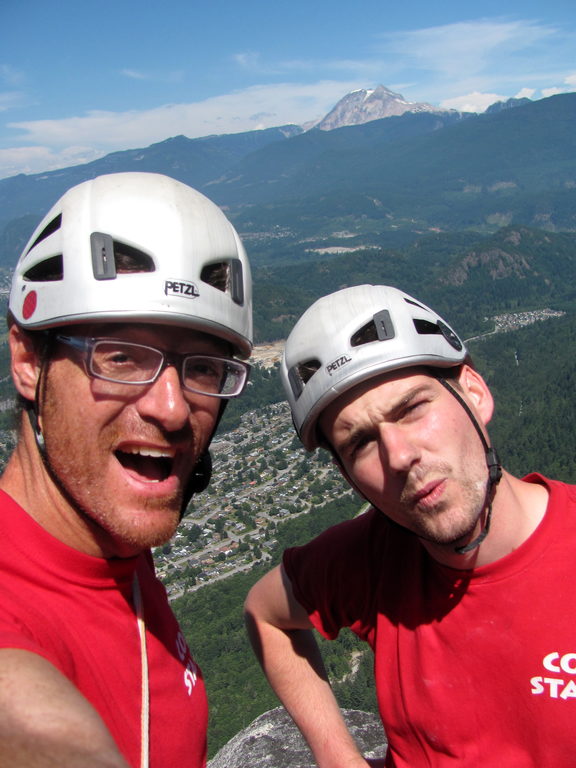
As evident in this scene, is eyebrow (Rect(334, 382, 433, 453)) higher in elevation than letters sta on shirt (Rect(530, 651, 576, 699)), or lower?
higher

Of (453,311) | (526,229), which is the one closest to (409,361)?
(453,311)

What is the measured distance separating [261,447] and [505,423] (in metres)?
32.8

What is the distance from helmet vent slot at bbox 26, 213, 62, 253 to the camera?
2.44 metres

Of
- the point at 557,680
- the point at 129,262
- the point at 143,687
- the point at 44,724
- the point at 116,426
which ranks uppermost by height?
the point at 129,262

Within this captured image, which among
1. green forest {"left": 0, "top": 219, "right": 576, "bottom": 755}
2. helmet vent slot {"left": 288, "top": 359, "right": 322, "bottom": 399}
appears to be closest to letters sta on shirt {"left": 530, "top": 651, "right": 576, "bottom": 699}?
helmet vent slot {"left": 288, "top": 359, "right": 322, "bottom": 399}

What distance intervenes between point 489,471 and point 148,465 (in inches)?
62.6

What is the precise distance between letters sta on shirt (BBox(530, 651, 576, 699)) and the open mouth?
1718 mm

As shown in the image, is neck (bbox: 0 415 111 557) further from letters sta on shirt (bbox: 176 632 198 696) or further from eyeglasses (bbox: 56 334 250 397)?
letters sta on shirt (bbox: 176 632 198 696)

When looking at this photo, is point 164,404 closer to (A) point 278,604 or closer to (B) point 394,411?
(B) point 394,411

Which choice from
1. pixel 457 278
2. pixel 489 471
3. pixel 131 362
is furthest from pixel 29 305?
pixel 457 278

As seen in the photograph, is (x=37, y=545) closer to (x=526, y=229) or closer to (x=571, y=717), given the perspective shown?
(x=571, y=717)

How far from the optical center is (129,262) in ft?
7.73

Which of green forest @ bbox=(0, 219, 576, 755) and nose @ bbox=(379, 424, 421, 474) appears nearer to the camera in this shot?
nose @ bbox=(379, 424, 421, 474)

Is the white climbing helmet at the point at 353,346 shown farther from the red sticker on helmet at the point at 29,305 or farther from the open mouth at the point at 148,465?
the red sticker on helmet at the point at 29,305
